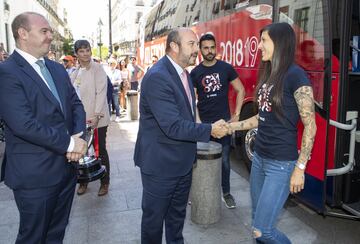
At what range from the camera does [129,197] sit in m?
5.09

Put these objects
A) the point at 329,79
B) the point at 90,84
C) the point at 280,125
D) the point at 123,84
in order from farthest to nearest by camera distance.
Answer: the point at 123,84
the point at 90,84
the point at 329,79
the point at 280,125

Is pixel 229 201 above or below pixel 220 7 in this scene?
below

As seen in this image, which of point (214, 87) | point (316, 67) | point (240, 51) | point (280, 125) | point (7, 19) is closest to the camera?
point (280, 125)

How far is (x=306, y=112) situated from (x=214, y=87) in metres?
2.11

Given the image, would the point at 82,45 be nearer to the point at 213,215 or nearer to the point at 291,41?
the point at 213,215

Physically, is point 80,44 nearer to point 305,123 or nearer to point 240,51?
point 240,51

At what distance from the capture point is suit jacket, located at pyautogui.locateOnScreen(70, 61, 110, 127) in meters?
4.78

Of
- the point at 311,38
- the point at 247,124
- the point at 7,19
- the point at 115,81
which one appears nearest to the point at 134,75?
the point at 115,81

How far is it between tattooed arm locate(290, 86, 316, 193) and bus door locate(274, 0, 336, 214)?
44.9 inches

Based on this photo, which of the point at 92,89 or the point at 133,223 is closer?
the point at 133,223

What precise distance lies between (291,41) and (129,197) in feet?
10.7

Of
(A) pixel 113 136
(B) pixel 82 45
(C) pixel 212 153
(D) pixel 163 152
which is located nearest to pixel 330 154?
(C) pixel 212 153

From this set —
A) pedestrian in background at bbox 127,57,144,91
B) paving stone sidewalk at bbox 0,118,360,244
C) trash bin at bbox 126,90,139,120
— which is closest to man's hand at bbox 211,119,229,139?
paving stone sidewalk at bbox 0,118,360,244

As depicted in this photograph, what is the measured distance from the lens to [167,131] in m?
2.65
